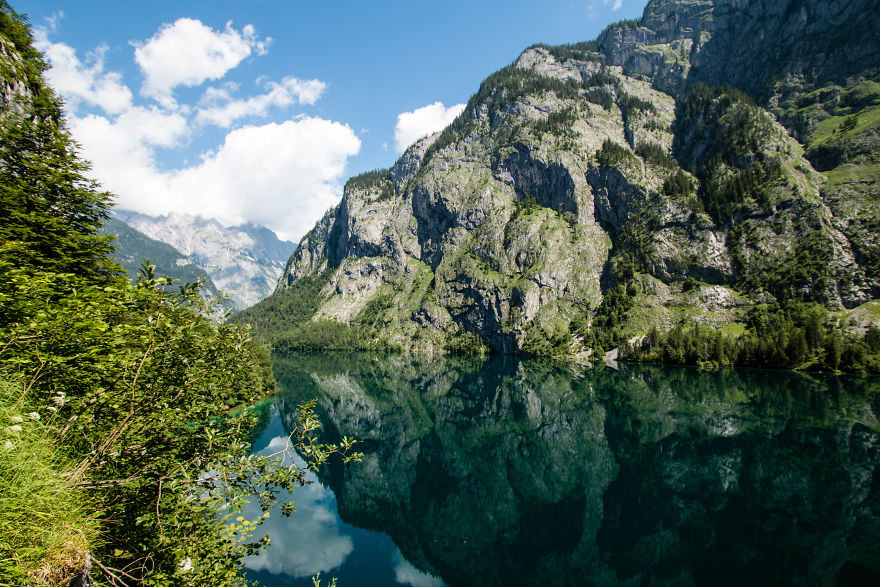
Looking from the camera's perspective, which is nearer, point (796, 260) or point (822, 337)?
point (822, 337)

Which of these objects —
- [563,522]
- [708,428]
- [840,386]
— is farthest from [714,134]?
[563,522]

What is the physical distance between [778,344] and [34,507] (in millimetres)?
138208

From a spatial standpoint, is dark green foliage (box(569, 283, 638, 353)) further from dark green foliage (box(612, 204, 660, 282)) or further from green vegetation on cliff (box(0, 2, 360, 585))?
green vegetation on cliff (box(0, 2, 360, 585))

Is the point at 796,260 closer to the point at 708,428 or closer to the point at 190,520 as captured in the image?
the point at 708,428

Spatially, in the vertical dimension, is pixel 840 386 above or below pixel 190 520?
above

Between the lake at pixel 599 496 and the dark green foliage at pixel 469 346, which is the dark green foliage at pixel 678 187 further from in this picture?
the lake at pixel 599 496

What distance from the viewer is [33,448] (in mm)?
4980

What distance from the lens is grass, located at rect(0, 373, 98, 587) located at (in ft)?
14.3

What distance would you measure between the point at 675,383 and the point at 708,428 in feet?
132

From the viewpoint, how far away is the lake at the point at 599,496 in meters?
22.6

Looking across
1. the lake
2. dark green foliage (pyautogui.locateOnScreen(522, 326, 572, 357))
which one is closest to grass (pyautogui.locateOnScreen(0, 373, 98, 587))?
the lake

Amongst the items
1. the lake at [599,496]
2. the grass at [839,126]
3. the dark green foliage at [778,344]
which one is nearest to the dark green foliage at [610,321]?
the dark green foliage at [778,344]

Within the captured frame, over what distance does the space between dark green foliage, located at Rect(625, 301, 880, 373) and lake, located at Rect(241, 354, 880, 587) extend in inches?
1182

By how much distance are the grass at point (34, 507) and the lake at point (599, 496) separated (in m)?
22.6
